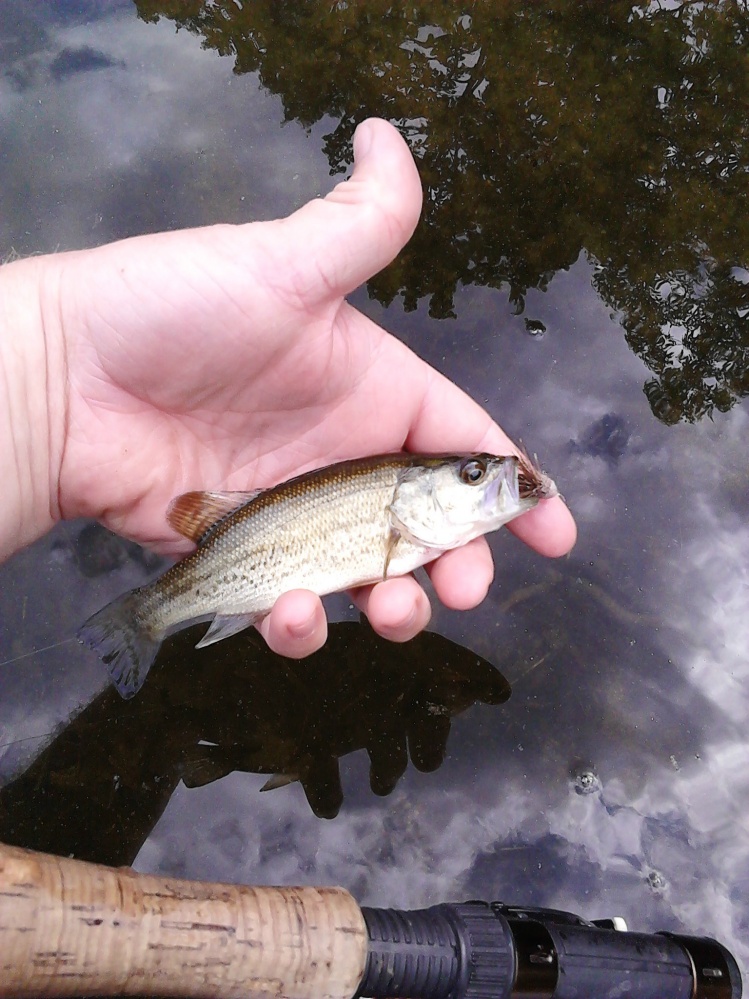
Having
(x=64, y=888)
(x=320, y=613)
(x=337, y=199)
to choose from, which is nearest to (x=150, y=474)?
(x=320, y=613)

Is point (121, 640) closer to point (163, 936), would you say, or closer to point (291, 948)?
point (163, 936)

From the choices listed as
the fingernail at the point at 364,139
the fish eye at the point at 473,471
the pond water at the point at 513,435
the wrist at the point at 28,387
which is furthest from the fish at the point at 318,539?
the fingernail at the point at 364,139

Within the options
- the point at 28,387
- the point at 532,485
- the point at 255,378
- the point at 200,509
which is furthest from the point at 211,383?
the point at 532,485

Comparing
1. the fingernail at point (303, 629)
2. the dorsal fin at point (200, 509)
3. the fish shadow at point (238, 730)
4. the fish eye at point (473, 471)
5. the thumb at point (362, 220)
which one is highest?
the thumb at point (362, 220)

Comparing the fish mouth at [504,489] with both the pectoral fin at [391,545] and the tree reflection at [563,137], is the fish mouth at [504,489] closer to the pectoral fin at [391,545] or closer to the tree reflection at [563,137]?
the pectoral fin at [391,545]

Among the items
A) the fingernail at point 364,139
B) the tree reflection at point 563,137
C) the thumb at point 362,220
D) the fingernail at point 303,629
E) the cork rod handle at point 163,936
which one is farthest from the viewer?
the tree reflection at point 563,137

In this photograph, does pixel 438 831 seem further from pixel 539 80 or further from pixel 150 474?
pixel 539 80
